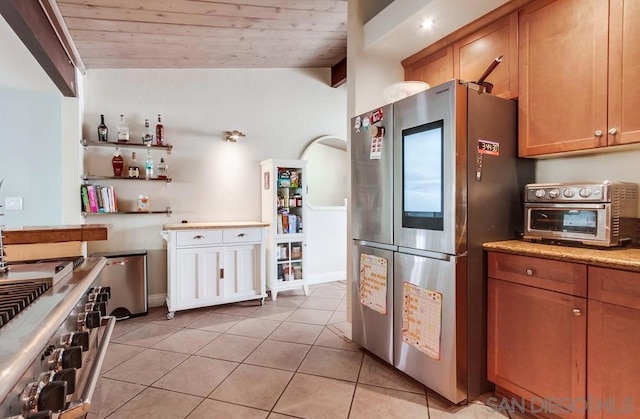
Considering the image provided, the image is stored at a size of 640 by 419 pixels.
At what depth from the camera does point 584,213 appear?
5.39 ft

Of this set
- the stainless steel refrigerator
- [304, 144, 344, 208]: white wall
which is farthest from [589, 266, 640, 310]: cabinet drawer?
[304, 144, 344, 208]: white wall

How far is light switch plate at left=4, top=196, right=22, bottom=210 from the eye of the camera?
9.89 feet

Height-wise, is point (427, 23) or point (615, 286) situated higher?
point (427, 23)

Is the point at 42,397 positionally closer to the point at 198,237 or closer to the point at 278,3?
the point at 198,237

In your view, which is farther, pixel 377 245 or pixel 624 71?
pixel 377 245

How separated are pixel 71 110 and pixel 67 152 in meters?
0.39

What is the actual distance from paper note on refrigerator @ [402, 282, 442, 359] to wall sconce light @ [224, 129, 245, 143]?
2656mm

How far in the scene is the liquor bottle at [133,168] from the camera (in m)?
3.35

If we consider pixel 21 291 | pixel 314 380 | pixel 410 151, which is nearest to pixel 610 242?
pixel 410 151

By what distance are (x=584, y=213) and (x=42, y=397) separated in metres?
2.09

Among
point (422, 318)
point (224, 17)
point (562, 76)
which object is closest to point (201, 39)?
point (224, 17)

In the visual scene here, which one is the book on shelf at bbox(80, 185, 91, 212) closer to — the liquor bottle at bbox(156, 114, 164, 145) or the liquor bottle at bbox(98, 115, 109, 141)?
the liquor bottle at bbox(98, 115, 109, 141)

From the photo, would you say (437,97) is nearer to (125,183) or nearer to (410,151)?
(410,151)

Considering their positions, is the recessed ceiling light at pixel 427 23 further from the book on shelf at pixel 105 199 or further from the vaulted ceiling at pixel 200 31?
the book on shelf at pixel 105 199
